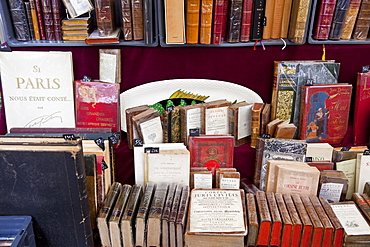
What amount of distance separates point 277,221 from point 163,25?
1203 mm

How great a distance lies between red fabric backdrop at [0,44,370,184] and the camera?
207 centimetres

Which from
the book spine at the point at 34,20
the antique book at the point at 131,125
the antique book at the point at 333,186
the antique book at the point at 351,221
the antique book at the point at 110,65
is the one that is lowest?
the antique book at the point at 351,221

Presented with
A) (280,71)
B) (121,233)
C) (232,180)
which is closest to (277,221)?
(232,180)

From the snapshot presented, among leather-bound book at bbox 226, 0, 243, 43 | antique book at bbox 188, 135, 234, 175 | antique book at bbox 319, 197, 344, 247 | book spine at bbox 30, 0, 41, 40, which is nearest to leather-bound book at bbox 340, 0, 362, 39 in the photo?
leather-bound book at bbox 226, 0, 243, 43

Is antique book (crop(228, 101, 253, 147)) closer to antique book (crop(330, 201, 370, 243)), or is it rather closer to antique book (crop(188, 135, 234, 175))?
antique book (crop(188, 135, 234, 175))

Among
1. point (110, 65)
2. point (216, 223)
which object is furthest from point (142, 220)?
point (110, 65)

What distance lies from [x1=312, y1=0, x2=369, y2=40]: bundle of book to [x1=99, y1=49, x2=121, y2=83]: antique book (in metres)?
1.18

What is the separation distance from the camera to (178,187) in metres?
1.85

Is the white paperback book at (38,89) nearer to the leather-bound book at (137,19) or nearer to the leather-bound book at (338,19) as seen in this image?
the leather-bound book at (137,19)

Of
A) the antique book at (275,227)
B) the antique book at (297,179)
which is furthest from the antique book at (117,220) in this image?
the antique book at (297,179)

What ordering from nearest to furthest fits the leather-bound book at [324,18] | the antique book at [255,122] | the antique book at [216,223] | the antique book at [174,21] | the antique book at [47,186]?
1. the antique book at [47,186]
2. the antique book at [216,223]
3. the antique book at [174,21]
4. the leather-bound book at [324,18]
5. the antique book at [255,122]

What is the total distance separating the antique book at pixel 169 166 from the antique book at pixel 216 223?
171mm

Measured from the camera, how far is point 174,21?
1859 millimetres

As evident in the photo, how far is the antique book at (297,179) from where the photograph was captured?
1.83 m
